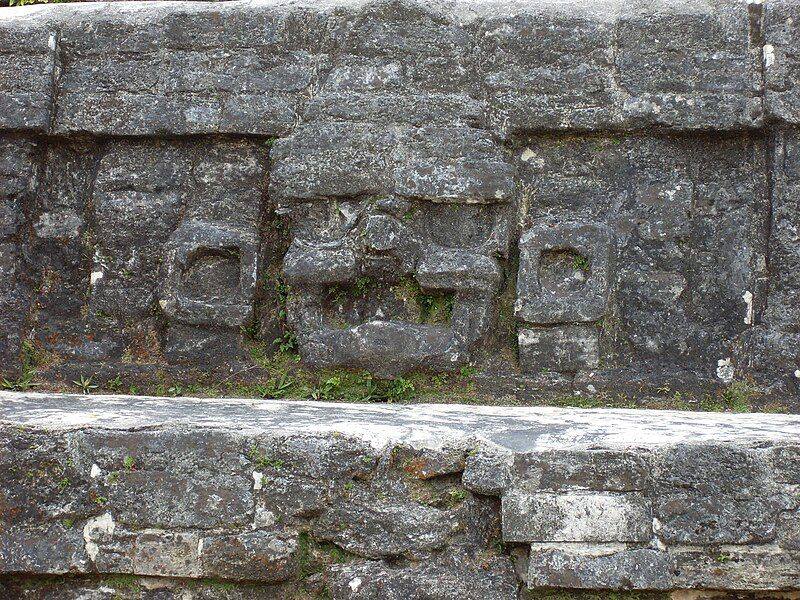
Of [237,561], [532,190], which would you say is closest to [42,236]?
[237,561]

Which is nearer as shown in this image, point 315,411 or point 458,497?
point 458,497

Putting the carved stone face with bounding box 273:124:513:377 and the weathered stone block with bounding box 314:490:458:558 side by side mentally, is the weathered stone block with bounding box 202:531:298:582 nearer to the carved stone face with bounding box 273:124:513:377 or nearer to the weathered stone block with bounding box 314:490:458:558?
the weathered stone block with bounding box 314:490:458:558

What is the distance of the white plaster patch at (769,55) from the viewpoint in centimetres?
352

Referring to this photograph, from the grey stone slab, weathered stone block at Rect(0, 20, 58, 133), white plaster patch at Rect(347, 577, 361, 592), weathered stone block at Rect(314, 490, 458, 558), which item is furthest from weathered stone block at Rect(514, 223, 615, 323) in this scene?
weathered stone block at Rect(0, 20, 58, 133)

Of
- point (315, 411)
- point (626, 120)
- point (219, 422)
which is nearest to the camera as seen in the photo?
point (219, 422)

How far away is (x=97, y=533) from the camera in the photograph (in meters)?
2.83

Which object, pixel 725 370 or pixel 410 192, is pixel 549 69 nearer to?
pixel 410 192

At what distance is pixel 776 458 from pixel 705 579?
1.34 feet

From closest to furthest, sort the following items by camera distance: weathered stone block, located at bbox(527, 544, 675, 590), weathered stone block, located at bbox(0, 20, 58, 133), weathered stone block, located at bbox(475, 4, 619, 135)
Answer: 1. weathered stone block, located at bbox(527, 544, 675, 590)
2. weathered stone block, located at bbox(475, 4, 619, 135)
3. weathered stone block, located at bbox(0, 20, 58, 133)

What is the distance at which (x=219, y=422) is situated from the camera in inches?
116

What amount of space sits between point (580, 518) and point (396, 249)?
4.24 ft

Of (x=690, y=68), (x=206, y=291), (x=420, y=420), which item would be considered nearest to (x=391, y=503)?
(x=420, y=420)

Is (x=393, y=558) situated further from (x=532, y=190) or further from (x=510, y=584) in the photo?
(x=532, y=190)

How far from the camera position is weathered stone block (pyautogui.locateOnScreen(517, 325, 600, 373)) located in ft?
11.6
